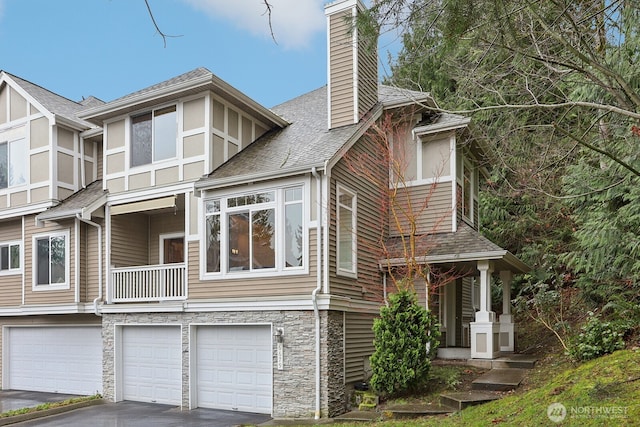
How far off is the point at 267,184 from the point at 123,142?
4816 mm

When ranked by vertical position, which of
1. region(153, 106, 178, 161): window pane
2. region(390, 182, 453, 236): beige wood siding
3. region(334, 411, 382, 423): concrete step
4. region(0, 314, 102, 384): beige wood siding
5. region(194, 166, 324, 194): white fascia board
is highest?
region(153, 106, 178, 161): window pane

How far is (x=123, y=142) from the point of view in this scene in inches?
553

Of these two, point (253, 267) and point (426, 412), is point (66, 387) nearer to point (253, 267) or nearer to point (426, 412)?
point (253, 267)

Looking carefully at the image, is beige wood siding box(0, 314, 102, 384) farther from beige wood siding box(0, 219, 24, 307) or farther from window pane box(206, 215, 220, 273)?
window pane box(206, 215, 220, 273)

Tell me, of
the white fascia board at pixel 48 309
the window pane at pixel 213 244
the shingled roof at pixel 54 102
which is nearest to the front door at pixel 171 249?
the white fascia board at pixel 48 309

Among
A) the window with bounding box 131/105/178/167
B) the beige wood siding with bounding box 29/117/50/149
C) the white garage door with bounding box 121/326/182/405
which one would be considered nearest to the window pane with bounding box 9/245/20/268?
the beige wood siding with bounding box 29/117/50/149

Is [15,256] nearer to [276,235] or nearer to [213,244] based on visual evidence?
[213,244]

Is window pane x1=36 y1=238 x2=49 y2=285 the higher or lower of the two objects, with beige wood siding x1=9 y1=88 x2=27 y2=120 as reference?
lower

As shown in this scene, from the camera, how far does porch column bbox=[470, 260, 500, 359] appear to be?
12117 mm

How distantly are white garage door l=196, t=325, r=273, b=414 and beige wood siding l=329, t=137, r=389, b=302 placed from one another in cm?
212

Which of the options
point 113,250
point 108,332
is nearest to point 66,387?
point 108,332

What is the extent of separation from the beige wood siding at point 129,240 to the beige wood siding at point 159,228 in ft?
0.37

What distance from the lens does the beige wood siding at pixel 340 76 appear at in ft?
43.7

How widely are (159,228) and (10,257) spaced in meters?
4.84
